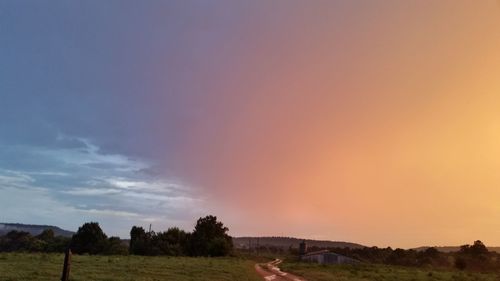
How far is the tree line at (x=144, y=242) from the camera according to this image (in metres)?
108

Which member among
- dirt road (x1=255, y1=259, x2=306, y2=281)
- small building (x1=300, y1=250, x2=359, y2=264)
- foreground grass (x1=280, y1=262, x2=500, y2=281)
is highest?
small building (x1=300, y1=250, x2=359, y2=264)

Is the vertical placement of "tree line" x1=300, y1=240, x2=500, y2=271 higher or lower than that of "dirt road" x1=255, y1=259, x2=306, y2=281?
higher

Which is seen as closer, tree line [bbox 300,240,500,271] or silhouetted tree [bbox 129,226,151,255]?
silhouetted tree [bbox 129,226,151,255]

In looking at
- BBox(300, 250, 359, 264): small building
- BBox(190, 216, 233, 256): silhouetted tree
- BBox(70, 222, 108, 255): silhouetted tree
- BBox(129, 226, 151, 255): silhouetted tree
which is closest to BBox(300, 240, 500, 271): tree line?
BBox(300, 250, 359, 264): small building

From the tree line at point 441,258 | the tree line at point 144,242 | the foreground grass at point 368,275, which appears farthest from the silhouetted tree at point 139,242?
the tree line at point 441,258

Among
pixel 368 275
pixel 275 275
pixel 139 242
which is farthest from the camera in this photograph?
pixel 139 242

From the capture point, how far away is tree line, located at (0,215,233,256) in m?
108

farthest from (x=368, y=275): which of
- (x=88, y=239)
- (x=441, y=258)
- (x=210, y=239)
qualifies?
(x=441, y=258)

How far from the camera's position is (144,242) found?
113312 millimetres

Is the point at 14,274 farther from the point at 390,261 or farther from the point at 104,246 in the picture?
the point at 390,261

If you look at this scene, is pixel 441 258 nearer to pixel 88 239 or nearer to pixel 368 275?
pixel 368 275

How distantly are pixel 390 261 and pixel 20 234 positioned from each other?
10667 centimetres

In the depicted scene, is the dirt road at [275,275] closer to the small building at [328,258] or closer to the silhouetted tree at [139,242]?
the silhouetted tree at [139,242]

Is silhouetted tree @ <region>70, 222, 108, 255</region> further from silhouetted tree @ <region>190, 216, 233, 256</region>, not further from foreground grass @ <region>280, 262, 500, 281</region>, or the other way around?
foreground grass @ <region>280, 262, 500, 281</region>
